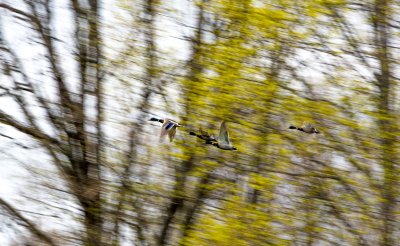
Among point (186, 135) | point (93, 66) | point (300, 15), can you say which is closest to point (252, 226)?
Answer: point (186, 135)

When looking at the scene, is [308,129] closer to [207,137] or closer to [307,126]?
[307,126]

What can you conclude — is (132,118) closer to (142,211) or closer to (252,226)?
(142,211)

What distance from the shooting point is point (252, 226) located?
9.76 meters

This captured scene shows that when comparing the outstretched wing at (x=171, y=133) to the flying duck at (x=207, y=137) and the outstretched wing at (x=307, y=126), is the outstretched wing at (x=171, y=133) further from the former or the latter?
Result: the outstretched wing at (x=307, y=126)

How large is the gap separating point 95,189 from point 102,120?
32.1 inches

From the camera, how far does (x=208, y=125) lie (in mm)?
10602

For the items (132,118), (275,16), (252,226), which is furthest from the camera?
(132,118)

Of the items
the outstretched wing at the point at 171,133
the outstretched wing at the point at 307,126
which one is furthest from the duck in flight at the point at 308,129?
the outstretched wing at the point at 171,133

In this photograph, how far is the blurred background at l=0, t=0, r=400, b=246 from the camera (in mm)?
9969

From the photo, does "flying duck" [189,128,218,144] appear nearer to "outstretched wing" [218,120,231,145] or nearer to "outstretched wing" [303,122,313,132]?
"outstretched wing" [218,120,231,145]

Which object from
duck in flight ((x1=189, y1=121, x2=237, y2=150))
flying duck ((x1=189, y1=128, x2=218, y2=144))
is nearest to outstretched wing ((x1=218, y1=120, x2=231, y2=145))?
duck in flight ((x1=189, y1=121, x2=237, y2=150))

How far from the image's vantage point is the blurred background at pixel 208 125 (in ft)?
32.7

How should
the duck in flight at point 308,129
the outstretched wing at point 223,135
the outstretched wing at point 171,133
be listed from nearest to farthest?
the outstretched wing at point 223,135, the duck in flight at point 308,129, the outstretched wing at point 171,133

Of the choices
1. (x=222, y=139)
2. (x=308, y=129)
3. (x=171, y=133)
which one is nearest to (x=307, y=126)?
(x=308, y=129)
